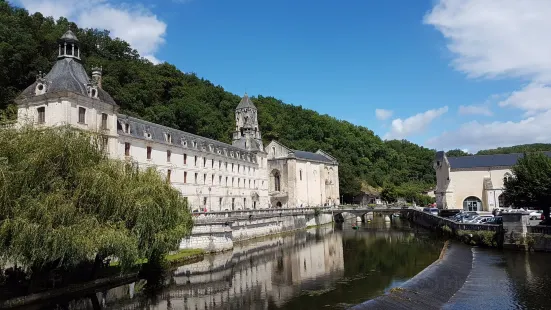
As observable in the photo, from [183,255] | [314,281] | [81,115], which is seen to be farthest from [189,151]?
[314,281]

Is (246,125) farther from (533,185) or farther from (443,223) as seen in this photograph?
(533,185)

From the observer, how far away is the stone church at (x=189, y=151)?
2772 centimetres

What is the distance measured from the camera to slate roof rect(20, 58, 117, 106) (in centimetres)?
2750

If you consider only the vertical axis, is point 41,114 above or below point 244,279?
above

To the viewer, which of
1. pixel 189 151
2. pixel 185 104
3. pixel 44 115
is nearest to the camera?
pixel 44 115

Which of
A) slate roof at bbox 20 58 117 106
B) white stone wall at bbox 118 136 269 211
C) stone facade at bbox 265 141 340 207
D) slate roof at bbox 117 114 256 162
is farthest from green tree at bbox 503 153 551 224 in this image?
stone facade at bbox 265 141 340 207

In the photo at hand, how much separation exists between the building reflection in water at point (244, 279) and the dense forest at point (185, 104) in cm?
1028

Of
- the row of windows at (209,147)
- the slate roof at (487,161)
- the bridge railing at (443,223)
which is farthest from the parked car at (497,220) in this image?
the row of windows at (209,147)

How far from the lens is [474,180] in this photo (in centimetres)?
5569

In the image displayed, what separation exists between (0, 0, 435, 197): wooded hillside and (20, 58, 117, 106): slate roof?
14.1ft

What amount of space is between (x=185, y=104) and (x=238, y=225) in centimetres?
3552

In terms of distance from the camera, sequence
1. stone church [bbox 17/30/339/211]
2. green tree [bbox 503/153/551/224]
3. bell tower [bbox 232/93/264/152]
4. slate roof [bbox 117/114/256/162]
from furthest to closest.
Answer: bell tower [bbox 232/93/264/152] < slate roof [bbox 117/114/256/162] < green tree [bbox 503/153/551/224] < stone church [bbox 17/30/339/211]

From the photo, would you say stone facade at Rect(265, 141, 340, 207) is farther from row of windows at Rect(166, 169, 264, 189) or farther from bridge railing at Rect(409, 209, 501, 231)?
bridge railing at Rect(409, 209, 501, 231)

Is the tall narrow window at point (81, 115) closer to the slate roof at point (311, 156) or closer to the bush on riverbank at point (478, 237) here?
the bush on riverbank at point (478, 237)
